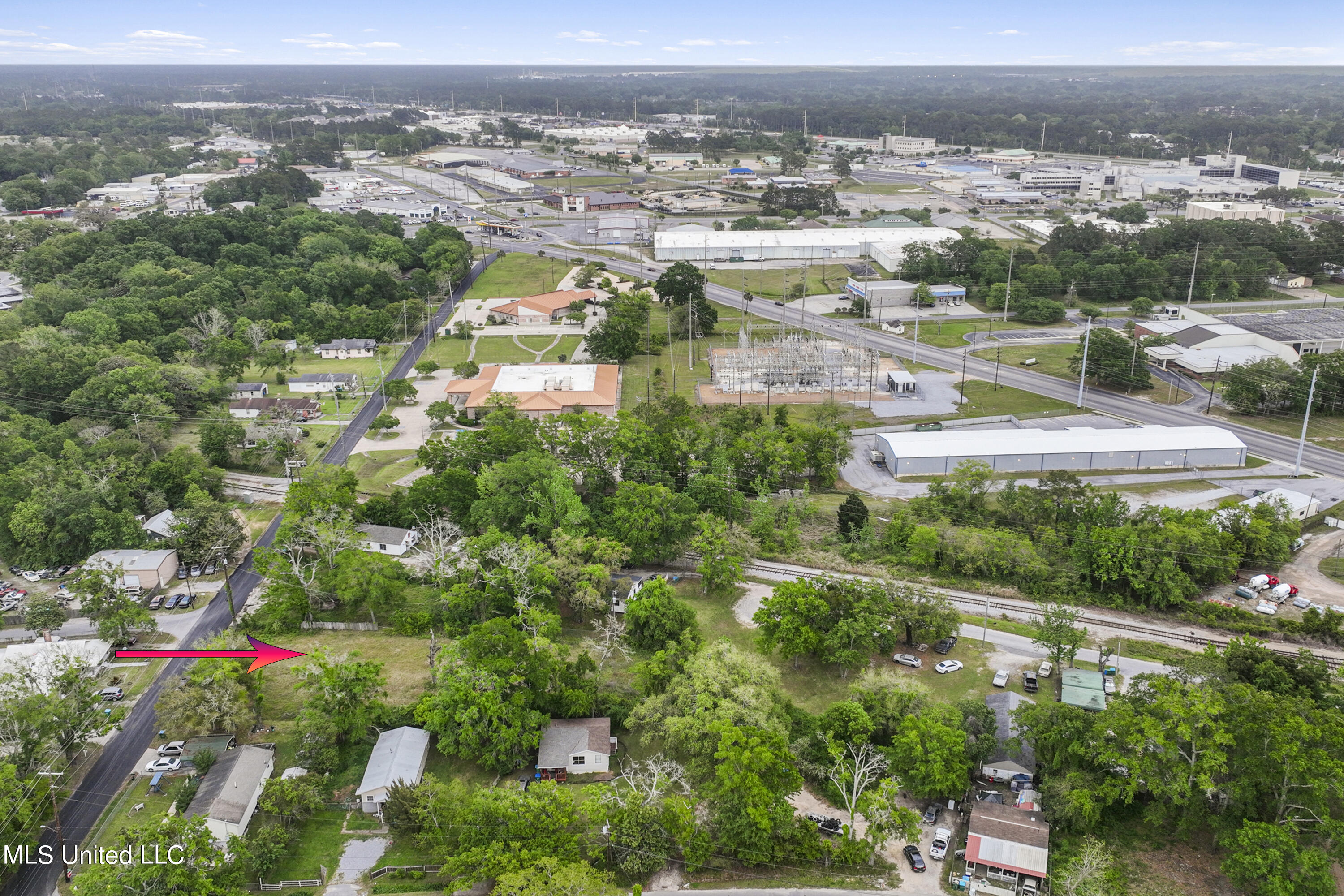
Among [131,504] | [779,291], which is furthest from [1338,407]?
[131,504]

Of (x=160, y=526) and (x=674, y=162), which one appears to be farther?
(x=674, y=162)

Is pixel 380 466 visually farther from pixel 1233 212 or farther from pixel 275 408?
pixel 1233 212

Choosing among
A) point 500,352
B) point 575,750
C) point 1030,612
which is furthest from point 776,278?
point 575,750

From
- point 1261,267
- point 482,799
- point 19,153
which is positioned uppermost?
point 19,153

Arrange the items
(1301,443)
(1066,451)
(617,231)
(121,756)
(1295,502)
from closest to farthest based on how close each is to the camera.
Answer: (121,756)
(1295,502)
(1301,443)
(1066,451)
(617,231)

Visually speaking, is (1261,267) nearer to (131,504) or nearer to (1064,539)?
(1064,539)

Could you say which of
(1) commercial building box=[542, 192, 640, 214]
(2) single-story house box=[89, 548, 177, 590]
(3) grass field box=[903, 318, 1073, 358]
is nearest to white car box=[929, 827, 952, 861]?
(2) single-story house box=[89, 548, 177, 590]

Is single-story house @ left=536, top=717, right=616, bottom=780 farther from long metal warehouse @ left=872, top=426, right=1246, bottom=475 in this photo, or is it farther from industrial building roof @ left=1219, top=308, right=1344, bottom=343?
industrial building roof @ left=1219, top=308, right=1344, bottom=343

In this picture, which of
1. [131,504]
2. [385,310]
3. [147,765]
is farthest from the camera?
[385,310]
